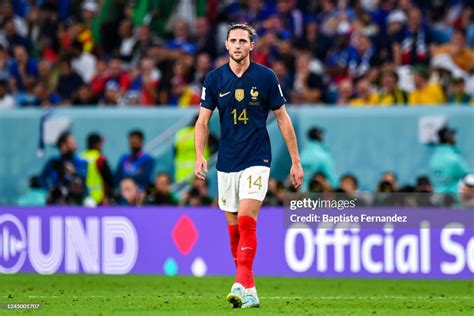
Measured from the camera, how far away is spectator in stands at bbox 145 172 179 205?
1725 centimetres

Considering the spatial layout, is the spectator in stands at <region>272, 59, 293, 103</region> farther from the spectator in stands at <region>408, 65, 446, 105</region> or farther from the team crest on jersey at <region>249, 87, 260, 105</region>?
the team crest on jersey at <region>249, 87, 260, 105</region>

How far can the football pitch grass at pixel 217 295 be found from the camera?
415 inches

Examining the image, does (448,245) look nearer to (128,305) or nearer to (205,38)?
(128,305)

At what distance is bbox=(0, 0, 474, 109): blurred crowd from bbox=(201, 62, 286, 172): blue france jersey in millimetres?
7407


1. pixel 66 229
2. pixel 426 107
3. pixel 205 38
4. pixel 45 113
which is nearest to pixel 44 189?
pixel 45 113

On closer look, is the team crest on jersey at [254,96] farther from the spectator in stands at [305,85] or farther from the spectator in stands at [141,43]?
the spectator in stands at [141,43]

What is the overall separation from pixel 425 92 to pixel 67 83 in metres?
5.86

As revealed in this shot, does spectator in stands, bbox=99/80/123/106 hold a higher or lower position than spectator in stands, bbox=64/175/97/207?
higher

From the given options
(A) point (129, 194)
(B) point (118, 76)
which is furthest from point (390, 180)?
(B) point (118, 76)

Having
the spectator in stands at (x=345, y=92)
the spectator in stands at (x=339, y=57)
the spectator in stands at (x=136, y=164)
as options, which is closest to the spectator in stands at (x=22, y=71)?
the spectator in stands at (x=136, y=164)

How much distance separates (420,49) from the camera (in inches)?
758

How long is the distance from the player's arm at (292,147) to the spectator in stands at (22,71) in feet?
35.5

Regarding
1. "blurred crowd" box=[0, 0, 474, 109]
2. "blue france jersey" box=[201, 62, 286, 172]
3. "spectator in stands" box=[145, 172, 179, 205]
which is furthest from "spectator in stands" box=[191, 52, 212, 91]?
"blue france jersey" box=[201, 62, 286, 172]

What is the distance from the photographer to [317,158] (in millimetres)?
17641
